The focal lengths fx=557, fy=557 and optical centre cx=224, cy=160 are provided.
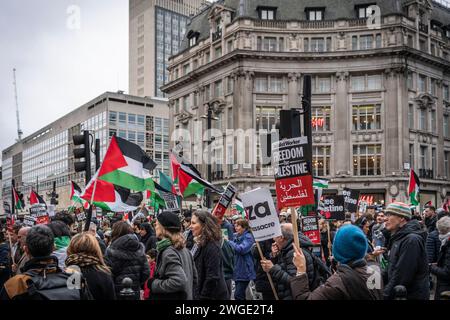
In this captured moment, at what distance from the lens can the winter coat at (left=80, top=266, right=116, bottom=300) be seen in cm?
515

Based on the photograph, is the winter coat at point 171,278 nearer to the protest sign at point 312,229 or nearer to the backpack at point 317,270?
the backpack at point 317,270

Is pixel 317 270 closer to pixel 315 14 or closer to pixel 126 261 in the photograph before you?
pixel 126 261

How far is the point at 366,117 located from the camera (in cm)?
4928

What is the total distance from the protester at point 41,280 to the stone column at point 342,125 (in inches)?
1803

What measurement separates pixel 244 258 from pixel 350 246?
242 inches

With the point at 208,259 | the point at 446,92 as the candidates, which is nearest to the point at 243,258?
the point at 208,259

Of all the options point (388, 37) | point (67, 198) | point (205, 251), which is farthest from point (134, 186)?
point (67, 198)

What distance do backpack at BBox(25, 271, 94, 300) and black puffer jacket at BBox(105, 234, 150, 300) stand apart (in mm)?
3442

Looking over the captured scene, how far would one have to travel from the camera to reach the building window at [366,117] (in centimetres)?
4919

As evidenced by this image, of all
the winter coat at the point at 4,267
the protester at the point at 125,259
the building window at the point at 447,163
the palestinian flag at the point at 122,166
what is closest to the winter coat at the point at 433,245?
the protester at the point at 125,259

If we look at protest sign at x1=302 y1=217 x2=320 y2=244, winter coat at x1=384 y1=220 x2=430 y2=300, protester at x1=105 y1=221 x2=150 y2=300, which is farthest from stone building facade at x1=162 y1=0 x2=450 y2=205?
winter coat at x1=384 y1=220 x2=430 y2=300

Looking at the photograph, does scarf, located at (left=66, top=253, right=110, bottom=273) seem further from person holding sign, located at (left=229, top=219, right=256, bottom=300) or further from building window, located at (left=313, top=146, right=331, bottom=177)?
building window, located at (left=313, top=146, right=331, bottom=177)

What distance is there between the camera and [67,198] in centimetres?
9588
